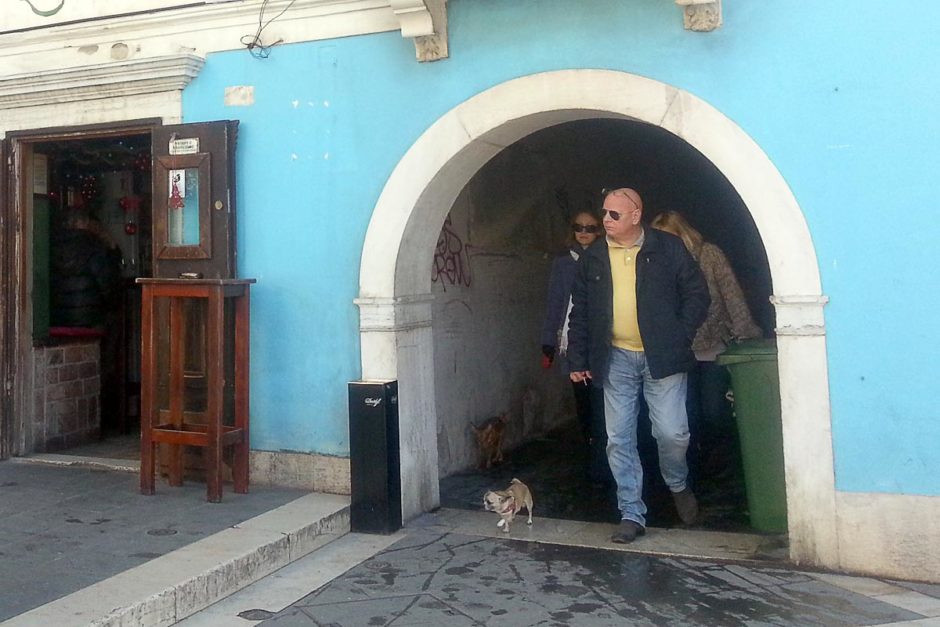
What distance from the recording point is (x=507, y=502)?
5070 millimetres

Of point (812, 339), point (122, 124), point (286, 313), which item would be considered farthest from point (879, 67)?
point (122, 124)

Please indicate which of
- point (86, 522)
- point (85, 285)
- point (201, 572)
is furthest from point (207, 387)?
point (85, 285)

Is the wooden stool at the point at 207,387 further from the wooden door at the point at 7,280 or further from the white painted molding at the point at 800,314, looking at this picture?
the white painted molding at the point at 800,314

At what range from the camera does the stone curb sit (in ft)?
11.8

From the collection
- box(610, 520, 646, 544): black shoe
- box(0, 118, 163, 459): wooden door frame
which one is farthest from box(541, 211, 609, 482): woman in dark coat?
box(0, 118, 163, 459): wooden door frame

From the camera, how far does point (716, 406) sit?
702cm

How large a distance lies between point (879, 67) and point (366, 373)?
10.4 feet

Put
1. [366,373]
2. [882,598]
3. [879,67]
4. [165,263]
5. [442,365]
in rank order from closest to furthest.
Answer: [882,598], [879,67], [366,373], [165,263], [442,365]

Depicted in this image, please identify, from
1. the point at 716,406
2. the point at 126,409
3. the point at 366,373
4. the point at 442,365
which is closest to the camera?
the point at 366,373

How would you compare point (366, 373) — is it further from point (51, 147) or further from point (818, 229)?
point (51, 147)

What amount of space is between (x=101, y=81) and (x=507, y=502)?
3.82 metres

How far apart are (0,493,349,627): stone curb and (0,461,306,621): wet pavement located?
11 centimetres

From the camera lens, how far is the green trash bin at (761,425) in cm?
Answer: 485

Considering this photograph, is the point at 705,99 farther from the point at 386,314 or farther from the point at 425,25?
the point at 386,314
